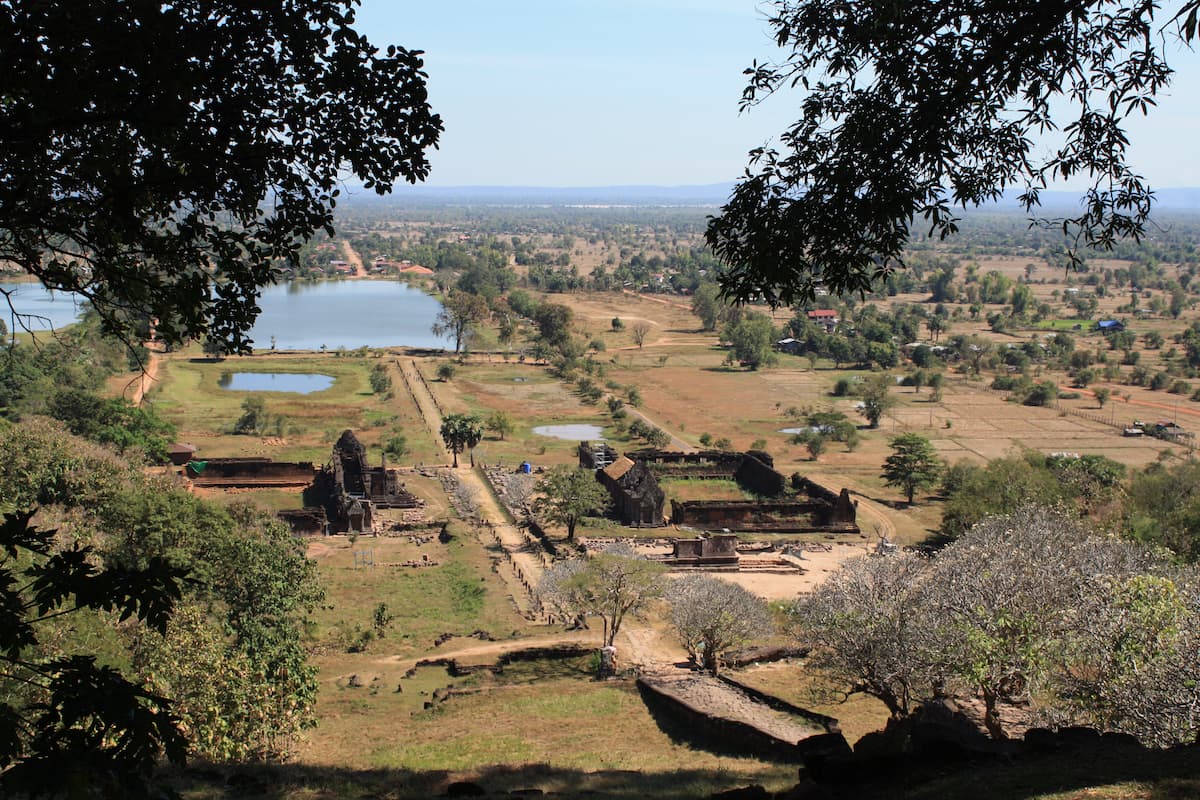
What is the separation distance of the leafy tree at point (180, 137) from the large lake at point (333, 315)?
64097mm

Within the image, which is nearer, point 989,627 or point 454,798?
point 454,798

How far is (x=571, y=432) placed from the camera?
157 feet

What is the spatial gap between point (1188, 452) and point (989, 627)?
36079 mm

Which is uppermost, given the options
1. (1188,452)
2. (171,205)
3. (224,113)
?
(224,113)

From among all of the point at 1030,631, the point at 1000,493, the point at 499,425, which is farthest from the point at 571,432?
the point at 1030,631

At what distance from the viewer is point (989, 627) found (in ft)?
47.1

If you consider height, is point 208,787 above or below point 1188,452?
above

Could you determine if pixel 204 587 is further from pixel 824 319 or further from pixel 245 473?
pixel 824 319

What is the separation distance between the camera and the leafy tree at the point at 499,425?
45938 millimetres

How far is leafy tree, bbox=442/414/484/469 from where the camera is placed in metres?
40.0

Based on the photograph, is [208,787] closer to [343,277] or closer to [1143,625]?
[1143,625]

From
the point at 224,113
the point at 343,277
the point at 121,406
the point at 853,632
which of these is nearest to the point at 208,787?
the point at 224,113

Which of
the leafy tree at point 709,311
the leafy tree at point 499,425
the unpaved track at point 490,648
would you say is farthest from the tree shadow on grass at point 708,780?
the leafy tree at point 709,311

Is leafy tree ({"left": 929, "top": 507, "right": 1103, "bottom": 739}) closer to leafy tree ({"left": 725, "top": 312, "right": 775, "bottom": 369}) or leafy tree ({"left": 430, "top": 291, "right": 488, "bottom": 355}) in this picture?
leafy tree ({"left": 725, "top": 312, "right": 775, "bottom": 369})
